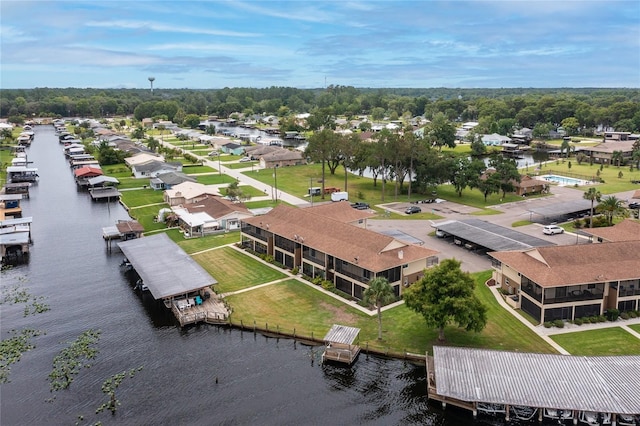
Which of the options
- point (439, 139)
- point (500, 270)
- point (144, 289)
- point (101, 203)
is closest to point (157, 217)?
point (101, 203)

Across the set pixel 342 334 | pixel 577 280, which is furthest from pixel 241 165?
pixel 577 280

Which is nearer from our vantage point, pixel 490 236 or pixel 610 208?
pixel 490 236

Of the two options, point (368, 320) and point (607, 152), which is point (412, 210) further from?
point (607, 152)

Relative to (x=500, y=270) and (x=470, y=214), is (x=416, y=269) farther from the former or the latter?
(x=470, y=214)

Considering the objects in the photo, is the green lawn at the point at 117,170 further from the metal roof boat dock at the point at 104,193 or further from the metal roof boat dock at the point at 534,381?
the metal roof boat dock at the point at 534,381

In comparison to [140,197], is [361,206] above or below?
above

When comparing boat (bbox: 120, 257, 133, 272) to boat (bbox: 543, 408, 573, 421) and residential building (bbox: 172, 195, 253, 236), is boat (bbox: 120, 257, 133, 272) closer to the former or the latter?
residential building (bbox: 172, 195, 253, 236)
